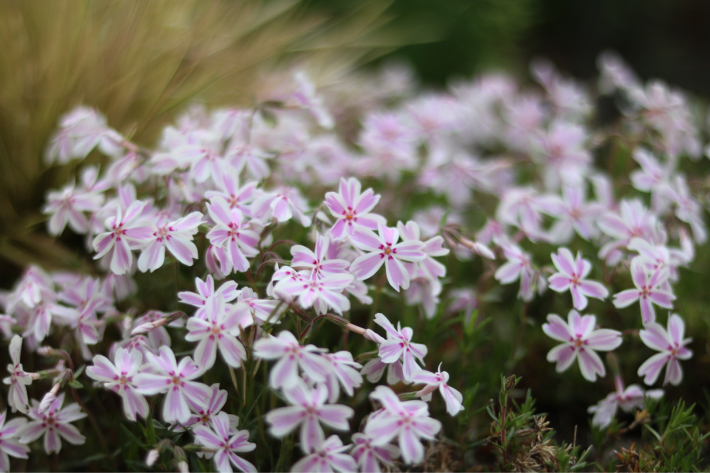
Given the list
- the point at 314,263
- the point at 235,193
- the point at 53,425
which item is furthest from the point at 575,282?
the point at 53,425

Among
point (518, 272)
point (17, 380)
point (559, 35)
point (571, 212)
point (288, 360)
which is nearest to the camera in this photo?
point (288, 360)

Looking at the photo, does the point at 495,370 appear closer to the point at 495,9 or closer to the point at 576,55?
the point at 495,9

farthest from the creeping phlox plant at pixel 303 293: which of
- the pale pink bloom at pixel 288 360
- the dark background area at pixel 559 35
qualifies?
the dark background area at pixel 559 35

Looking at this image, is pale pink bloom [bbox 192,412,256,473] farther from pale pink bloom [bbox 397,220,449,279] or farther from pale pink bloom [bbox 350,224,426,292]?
pale pink bloom [bbox 397,220,449,279]

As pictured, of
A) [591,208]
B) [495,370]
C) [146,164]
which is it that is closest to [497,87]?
[591,208]

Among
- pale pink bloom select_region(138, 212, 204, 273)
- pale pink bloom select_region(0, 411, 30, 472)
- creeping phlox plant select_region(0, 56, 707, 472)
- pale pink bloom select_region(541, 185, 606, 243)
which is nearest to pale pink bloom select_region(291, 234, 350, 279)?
creeping phlox plant select_region(0, 56, 707, 472)

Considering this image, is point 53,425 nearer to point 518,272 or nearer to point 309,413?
point 309,413

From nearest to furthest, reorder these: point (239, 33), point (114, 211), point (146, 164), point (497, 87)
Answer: point (114, 211) → point (146, 164) → point (239, 33) → point (497, 87)
